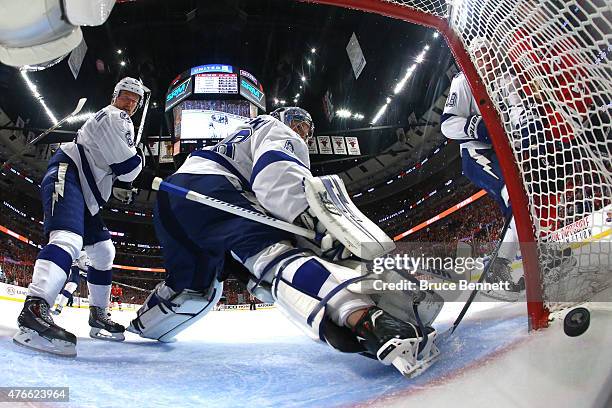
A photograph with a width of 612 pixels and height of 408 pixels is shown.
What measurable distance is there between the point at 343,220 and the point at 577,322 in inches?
22.4

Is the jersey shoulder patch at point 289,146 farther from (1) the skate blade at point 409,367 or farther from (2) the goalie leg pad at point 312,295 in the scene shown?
(1) the skate blade at point 409,367

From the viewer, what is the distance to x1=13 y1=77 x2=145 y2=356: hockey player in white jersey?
5.10 ft

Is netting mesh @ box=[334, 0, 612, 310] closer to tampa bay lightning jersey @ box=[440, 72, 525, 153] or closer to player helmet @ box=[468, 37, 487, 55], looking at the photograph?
player helmet @ box=[468, 37, 487, 55]

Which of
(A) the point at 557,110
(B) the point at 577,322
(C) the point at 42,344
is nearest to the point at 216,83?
(C) the point at 42,344

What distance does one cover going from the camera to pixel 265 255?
4.16ft

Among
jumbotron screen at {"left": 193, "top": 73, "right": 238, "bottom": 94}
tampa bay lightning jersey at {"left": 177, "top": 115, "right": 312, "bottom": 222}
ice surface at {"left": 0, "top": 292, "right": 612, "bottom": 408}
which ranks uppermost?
jumbotron screen at {"left": 193, "top": 73, "right": 238, "bottom": 94}

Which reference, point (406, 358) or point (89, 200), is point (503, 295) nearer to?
point (406, 358)

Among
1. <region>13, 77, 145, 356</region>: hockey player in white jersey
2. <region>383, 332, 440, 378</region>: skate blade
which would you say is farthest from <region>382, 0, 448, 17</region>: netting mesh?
<region>13, 77, 145, 356</region>: hockey player in white jersey

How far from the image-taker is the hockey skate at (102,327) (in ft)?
6.52

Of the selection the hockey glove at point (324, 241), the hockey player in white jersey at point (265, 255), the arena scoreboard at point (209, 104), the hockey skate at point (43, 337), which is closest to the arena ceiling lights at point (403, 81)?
the arena scoreboard at point (209, 104)

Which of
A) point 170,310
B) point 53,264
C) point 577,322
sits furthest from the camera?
point 170,310

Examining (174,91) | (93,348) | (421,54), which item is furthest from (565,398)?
(421,54)

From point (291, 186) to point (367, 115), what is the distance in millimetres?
9261

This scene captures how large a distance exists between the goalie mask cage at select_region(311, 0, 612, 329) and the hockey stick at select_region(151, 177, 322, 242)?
531mm
